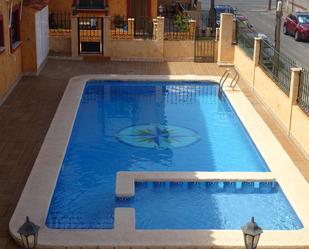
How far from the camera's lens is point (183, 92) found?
2320 centimetres

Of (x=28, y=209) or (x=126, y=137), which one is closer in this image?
(x=28, y=209)

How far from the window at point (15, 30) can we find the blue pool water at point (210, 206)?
35.3ft

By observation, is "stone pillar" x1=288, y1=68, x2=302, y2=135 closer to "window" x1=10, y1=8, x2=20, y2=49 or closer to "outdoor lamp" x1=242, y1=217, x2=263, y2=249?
"outdoor lamp" x1=242, y1=217, x2=263, y2=249

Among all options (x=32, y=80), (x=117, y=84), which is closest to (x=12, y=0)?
(x=32, y=80)

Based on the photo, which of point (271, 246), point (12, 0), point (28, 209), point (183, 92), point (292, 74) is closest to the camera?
point (271, 246)

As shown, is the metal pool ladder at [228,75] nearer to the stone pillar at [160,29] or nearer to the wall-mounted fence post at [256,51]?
the wall-mounted fence post at [256,51]

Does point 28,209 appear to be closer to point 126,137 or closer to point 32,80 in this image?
point 126,137

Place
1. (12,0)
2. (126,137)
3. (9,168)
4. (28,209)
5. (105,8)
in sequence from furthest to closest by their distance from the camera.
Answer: (105,8), (12,0), (126,137), (9,168), (28,209)

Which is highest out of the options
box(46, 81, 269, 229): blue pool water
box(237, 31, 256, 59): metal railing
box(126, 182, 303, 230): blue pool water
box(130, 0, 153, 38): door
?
box(130, 0, 153, 38): door

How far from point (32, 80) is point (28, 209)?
1174 cm

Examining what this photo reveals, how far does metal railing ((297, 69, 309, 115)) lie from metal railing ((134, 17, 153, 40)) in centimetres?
1228

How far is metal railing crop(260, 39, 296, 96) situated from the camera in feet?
58.7

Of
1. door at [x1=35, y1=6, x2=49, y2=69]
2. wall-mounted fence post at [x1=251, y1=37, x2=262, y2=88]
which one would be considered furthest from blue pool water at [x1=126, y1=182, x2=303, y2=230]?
door at [x1=35, y1=6, x2=49, y2=69]

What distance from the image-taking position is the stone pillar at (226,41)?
26.5 meters
